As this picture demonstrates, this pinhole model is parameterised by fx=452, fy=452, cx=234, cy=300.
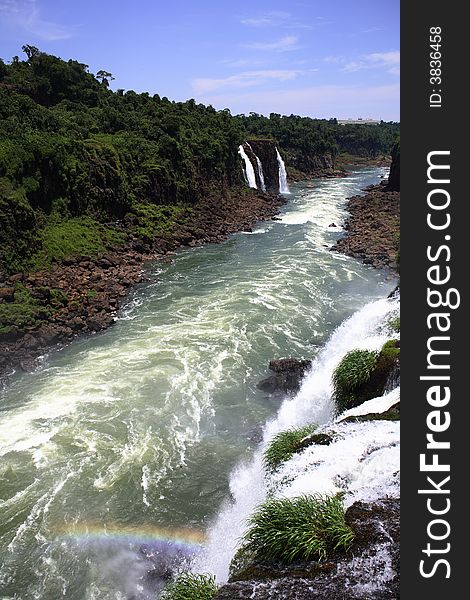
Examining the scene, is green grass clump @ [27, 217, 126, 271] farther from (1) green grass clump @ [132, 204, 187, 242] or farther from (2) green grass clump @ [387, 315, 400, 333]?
(2) green grass clump @ [387, 315, 400, 333]

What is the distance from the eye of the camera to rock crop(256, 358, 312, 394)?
17.4 metres

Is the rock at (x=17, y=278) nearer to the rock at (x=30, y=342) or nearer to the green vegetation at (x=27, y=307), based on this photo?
the green vegetation at (x=27, y=307)

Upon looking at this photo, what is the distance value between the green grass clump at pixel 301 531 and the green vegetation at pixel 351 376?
6.05 meters

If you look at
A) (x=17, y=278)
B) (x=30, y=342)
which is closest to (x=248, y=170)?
(x=17, y=278)

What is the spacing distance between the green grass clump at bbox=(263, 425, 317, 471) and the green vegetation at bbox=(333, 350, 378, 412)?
183 cm

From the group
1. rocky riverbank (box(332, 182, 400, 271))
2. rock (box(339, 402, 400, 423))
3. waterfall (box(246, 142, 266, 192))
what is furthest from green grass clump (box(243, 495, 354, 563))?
waterfall (box(246, 142, 266, 192))

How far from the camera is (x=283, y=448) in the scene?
1200cm

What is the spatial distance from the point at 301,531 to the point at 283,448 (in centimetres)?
456

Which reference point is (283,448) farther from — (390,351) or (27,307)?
(27,307)

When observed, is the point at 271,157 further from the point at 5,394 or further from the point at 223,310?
the point at 5,394

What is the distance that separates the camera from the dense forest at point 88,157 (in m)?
30.3

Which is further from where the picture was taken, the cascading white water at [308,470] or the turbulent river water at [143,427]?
the turbulent river water at [143,427]

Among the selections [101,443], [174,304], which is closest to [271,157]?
[174,304]

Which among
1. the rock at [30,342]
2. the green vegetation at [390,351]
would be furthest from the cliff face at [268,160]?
the green vegetation at [390,351]
